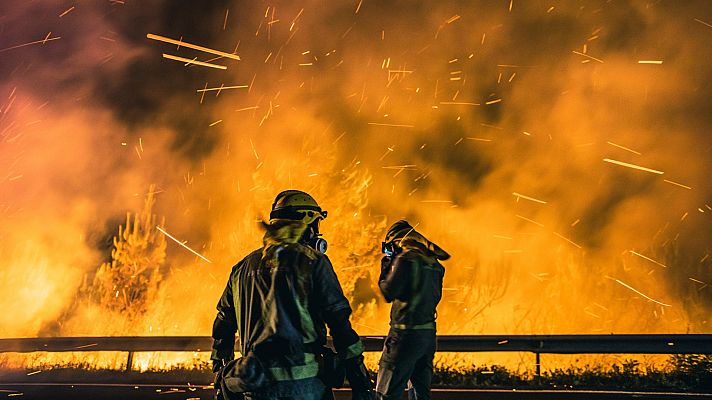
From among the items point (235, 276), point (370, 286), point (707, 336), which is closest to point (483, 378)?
point (707, 336)

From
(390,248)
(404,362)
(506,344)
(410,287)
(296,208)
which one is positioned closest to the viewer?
(296,208)

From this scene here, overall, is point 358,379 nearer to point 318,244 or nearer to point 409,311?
point 318,244

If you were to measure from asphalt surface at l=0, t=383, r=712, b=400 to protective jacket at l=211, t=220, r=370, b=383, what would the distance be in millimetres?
5526

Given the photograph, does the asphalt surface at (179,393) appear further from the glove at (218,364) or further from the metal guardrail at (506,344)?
the glove at (218,364)

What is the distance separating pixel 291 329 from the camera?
3.29 metres

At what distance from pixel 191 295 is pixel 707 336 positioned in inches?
642

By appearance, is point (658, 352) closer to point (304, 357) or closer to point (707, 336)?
point (707, 336)

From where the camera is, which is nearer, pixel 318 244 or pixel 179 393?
pixel 318 244

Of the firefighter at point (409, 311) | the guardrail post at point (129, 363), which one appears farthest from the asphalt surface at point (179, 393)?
the firefighter at point (409, 311)

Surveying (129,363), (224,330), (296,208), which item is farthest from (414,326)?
(129,363)

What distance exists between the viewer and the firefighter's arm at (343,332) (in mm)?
3246

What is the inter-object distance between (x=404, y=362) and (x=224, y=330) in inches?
95.1

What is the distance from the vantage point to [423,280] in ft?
19.4

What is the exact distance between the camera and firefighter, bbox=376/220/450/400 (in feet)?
18.9
